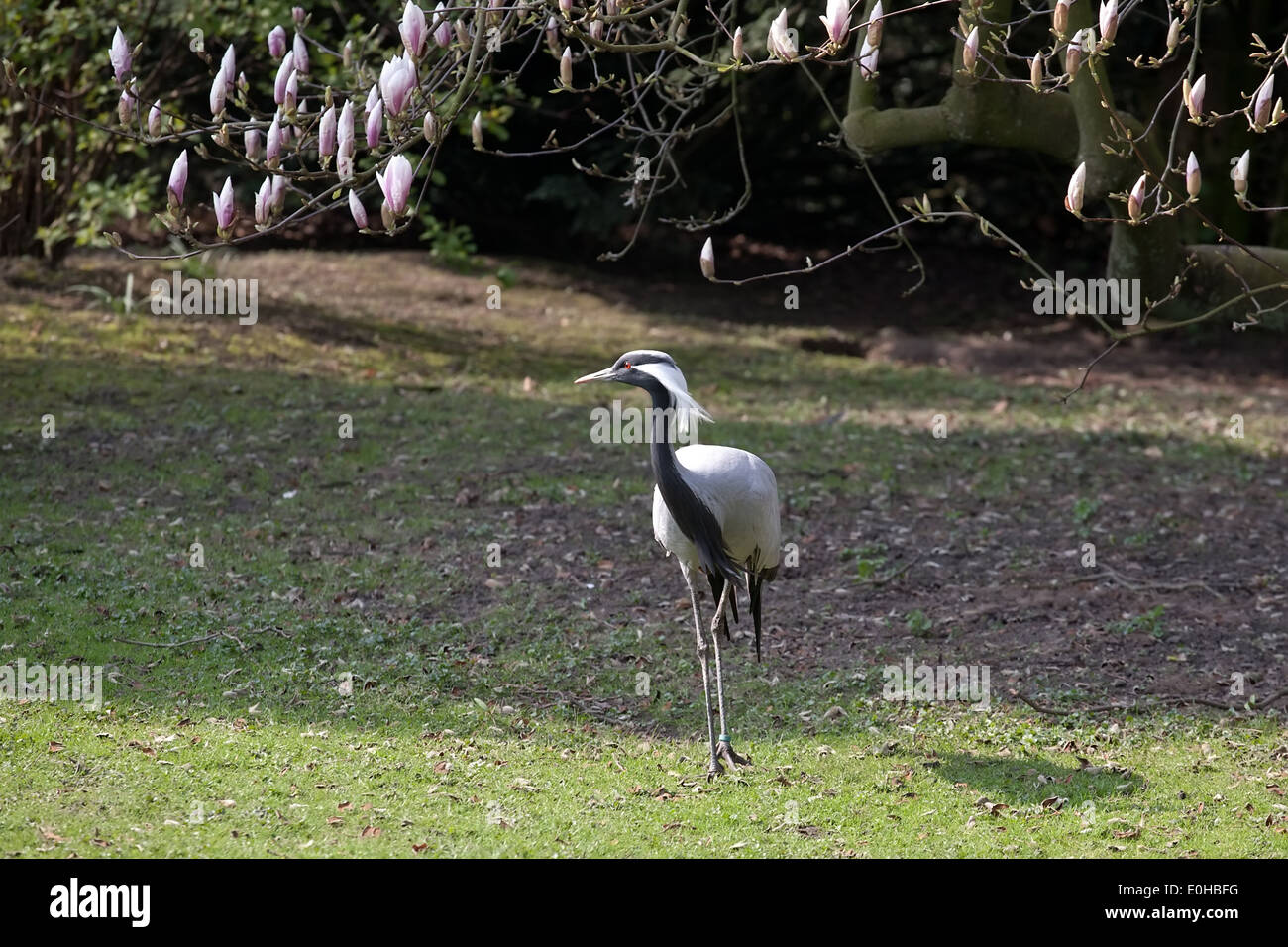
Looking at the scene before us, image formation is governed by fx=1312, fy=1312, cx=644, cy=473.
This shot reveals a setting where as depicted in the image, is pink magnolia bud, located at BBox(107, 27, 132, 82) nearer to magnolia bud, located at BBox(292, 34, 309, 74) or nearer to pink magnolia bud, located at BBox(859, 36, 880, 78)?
magnolia bud, located at BBox(292, 34, 309, 74)

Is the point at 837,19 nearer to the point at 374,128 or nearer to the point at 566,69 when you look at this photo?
the point at 566,69

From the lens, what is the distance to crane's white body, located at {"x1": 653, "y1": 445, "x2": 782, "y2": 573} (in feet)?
21.6

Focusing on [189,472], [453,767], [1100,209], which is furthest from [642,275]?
[453,767]

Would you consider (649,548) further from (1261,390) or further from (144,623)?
(1261,390)

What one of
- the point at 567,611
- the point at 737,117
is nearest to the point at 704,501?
the point at 567,611

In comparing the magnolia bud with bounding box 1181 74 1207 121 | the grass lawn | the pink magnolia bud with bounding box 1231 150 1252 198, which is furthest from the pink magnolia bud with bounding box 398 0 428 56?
the grass lawn

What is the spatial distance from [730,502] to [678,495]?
38 centimetres

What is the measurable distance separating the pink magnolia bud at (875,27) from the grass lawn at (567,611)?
3276 mm

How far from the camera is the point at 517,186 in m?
19.4

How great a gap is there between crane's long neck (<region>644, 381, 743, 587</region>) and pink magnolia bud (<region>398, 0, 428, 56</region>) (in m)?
Result: 2.09

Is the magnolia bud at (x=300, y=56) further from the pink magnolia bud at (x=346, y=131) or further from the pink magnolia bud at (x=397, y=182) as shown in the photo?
the pink magnolia bud at (x=397, y=182)

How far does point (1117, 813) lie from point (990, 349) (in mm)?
11191

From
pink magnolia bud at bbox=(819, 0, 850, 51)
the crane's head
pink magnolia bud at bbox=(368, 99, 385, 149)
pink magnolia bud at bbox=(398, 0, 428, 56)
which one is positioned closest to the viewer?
pink magnolia bud at bbox=(819, 0, 850, 51)

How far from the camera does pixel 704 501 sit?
6527 mm
